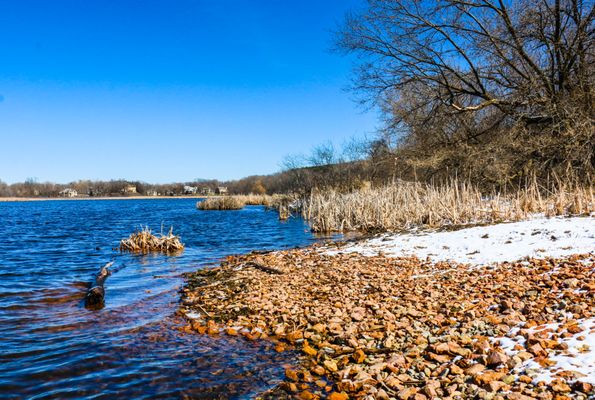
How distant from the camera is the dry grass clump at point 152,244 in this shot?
13.8 metres

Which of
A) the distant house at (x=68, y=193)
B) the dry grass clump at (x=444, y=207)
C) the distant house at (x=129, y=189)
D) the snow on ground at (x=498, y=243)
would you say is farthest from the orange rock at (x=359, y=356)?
the distant house at (x=68, y=193)

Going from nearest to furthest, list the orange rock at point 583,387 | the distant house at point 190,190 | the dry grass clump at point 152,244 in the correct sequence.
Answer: the orange rock at point 583,387
the dry grass clump at point 152,244
the distant house at point 190,190

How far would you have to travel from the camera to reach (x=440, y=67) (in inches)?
595

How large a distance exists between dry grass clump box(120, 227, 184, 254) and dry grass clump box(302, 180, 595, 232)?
21.6 feet

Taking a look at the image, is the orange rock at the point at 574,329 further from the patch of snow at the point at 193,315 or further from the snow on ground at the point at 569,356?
the patch of snow at the point at 193,315

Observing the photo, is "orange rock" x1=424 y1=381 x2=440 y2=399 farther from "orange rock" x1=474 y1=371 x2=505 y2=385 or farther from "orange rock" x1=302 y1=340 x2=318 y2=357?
"orange rock" x1=302 y1=340 x2=318 y2=357

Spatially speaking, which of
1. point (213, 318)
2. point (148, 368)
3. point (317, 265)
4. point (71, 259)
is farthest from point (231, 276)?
point (71, 259)

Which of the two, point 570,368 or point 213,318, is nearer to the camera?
point 570,368

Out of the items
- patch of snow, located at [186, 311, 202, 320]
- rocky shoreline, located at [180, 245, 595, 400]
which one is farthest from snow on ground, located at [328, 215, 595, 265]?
patch of snow, located at [186, 311, 202, 320]

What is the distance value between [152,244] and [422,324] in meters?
11.1

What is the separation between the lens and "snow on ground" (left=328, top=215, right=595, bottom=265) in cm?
695

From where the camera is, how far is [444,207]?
1223 centimetres

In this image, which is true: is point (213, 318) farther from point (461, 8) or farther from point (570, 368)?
point (461, 8)

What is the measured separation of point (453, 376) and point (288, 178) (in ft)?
→ 109
